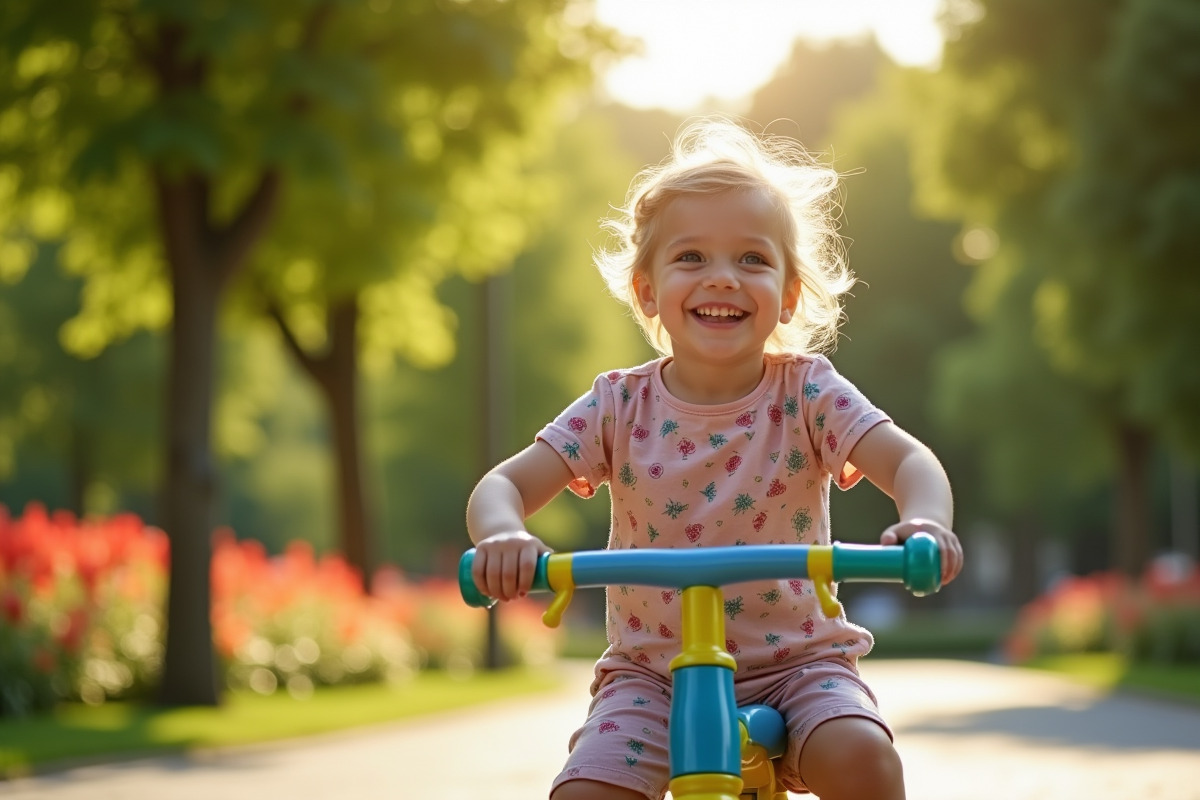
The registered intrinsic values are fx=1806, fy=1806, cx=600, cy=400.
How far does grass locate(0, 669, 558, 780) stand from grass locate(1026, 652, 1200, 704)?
6.21m

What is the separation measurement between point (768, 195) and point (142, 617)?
11830mm

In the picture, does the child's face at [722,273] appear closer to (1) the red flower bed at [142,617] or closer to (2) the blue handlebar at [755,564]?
(2) the blue handlebar at [755,564]

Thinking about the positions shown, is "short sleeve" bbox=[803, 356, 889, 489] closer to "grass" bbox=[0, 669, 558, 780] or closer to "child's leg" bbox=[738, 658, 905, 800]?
"child's leg" bbox=[738, 658, 905, 800]

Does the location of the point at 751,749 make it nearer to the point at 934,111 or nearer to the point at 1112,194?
the point at 1112,194

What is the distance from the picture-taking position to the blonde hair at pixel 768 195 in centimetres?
376

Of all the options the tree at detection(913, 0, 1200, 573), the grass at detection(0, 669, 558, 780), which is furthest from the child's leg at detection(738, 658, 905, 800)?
the tree at detection(913, 0, 1200, 573)

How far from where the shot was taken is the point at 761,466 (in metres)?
3.72

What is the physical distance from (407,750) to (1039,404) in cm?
2299

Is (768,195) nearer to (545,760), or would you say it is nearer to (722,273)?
(722,273)

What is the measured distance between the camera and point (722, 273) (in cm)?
363

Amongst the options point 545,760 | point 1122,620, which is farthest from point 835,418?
point 1122,620

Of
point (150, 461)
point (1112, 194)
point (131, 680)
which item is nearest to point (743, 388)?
point (131, 680)

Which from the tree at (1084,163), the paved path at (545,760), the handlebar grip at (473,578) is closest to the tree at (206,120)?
the paved path at (545,760)

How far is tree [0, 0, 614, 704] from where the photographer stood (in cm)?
1234
